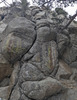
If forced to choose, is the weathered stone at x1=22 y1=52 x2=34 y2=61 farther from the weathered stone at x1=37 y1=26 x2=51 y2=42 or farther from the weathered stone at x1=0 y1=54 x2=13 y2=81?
the weathered stone at x1=37 y1=26 x2=51 y2=42

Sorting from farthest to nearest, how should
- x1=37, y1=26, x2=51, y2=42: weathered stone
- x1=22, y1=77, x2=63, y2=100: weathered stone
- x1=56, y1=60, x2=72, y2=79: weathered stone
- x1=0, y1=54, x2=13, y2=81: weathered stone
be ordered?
x1=37, y1=26, x2=51, y2=42: weathered stone, x1=56, y1=60, x2=72, y2=79: weathered stone, x1=0, y1=54, x2=13, y2=81: weathered stone, x1=22, y1=77, x2=63, y2=100: weathered stone

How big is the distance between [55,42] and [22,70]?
316 cm

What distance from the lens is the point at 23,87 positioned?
27.1 ft

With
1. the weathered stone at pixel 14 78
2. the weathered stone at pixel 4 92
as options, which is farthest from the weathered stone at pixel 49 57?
the weathered stone at pixel 4 92

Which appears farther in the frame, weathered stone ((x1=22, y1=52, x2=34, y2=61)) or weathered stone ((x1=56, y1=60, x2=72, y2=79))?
weathered stone ((x1=56, y1=60, x2=72, y2=79))

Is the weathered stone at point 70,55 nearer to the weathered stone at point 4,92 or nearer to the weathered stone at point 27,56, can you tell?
the weathered stone at point 27,56

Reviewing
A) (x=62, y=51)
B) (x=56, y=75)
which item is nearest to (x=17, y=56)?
(x=56, y=75)

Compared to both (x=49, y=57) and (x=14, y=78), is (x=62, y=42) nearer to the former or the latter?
(x=49, y=57)

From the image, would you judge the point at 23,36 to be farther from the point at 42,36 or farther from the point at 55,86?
the point at 55,86

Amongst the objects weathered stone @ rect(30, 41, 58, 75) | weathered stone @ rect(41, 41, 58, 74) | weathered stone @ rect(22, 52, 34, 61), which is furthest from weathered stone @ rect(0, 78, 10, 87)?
weathered stone @ rect(41, 41, 58, 74)

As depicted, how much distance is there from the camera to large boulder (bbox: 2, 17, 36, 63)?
29.6ft

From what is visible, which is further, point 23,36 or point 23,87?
point 23,36

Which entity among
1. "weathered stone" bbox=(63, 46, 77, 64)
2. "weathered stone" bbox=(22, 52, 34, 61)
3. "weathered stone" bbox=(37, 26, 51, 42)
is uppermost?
"weathered stone" bbox=(37, 26, 51, 42)

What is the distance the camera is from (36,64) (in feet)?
29.3
